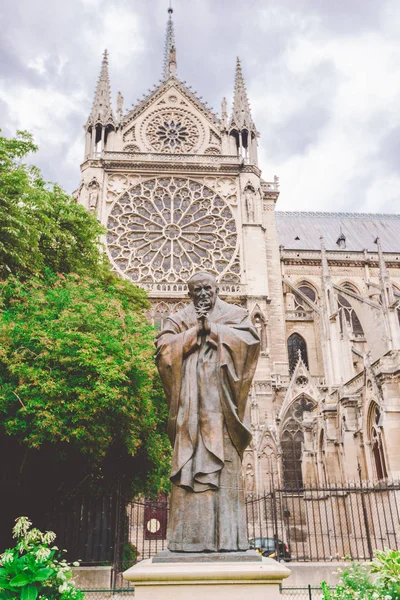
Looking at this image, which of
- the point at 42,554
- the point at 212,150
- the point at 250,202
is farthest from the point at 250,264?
the point at 42,554

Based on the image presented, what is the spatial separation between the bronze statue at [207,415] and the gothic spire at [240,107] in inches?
1156

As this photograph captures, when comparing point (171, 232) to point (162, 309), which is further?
point (171, 232)

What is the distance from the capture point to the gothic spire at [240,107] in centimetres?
3151

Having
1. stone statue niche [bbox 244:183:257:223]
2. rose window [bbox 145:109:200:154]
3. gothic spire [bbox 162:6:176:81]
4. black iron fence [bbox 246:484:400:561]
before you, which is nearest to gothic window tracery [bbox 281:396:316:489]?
Answer: black iron fence [bbox 246:484:400:561]

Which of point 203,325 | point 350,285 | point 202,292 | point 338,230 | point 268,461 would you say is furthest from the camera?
point 338,230

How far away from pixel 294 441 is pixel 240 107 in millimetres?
21081

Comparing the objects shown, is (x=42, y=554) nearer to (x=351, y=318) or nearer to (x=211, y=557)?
(x=211, y=557)

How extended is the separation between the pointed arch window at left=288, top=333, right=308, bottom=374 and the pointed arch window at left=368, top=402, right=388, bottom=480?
12427 millimetres

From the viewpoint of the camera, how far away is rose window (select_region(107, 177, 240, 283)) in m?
27.7

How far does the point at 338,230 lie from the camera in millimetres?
43438

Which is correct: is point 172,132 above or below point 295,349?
above

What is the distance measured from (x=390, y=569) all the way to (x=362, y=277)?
34.1 metres

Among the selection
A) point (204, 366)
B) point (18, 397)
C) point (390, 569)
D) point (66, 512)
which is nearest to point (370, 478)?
point (66, 512)

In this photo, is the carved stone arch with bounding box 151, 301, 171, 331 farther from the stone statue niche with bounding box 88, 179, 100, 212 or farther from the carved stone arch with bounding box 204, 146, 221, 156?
the carved stone arch with bounding box 204, 146, 221, 156
